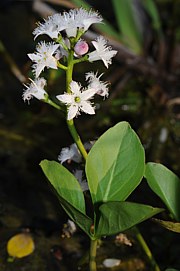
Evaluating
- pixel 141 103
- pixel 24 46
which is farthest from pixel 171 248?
pixel 24 46

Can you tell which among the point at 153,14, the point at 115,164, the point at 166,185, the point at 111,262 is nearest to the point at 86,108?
the point at 115,164

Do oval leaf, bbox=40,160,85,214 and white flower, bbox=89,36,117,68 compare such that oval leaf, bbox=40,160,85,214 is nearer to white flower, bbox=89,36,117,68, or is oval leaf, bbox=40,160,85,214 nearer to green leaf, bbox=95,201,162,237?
green leaf, bbox=95,201,162,237

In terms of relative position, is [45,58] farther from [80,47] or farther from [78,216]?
[78,216]

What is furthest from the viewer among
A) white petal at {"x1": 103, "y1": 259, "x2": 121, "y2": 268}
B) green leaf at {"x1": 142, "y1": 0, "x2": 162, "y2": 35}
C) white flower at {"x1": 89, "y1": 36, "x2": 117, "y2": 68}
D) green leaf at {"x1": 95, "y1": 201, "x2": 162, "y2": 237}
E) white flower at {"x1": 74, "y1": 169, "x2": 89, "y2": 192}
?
green leaf at {"x1": 142, "y1": 0, "x2": 162, "y2": 35}

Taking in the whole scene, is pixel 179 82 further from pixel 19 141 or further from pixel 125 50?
pixel 19 141

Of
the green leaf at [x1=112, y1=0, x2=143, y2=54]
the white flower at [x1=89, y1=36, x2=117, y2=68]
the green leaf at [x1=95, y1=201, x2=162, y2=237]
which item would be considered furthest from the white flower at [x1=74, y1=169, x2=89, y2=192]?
the green leaf at [x1=112, y1=0, x2=143, y2=54]
